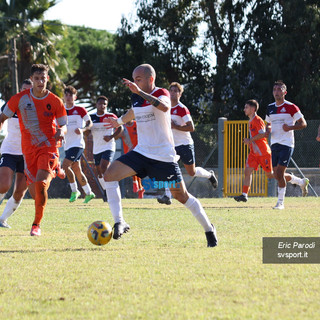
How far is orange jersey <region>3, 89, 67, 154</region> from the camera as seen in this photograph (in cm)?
901

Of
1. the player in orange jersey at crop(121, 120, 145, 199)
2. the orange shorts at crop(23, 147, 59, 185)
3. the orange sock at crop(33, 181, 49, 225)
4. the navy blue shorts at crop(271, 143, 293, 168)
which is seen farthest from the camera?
the player in orange jersey at crop(121, 120, 145, 199)

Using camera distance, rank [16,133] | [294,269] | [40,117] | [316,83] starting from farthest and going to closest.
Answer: [316,83]
[16,133]
[40,117]
[294,269]

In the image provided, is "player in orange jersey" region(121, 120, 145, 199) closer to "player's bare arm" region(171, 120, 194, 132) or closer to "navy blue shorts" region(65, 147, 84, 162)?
"navy blue shorts" region(65, 147, 84, 162)

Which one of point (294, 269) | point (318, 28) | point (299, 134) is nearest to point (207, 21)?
point (318, 28)

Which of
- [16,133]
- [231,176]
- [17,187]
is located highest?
[16,133]

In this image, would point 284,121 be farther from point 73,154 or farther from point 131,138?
point 131,138

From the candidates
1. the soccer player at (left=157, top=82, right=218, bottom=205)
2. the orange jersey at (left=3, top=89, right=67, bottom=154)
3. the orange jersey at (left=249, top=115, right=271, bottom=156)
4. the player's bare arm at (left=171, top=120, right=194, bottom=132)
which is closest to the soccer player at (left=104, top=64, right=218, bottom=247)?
the orange jersey at (left=3, top=89, right=67, bottom=154)

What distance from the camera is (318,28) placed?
31500 mm

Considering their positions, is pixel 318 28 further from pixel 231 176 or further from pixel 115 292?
pixel 115 292

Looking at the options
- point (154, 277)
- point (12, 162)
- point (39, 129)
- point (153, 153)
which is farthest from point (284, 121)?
point (154, 277)

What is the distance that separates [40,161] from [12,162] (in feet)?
5.90

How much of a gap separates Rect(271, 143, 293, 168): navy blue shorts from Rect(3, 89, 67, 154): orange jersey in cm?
620

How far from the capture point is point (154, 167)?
779cm

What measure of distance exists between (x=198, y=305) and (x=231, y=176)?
17.8 metres
